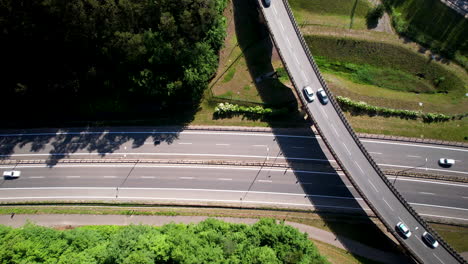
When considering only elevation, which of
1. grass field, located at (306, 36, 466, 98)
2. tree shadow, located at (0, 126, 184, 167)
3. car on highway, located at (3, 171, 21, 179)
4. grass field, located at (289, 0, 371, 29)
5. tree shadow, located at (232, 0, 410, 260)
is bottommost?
car on highway, located at (3, 171, 21, 179)

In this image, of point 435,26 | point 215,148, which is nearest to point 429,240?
point 215,148

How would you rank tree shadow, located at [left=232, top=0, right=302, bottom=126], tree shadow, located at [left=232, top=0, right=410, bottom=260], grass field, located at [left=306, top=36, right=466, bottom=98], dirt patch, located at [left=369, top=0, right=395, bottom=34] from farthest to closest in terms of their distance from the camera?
dirt patch, located at [left=369, top=0, right=395, bottom=34] < grass field, located at [left=306, top=36, right=466, bottom=98] < tree shadow, located at [left=232, top=0, right=302, bottom=126] < tree shadow, located at [left=232, top=0, right=410, bottom=260]

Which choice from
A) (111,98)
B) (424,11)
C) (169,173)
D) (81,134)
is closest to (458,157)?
(424,11)

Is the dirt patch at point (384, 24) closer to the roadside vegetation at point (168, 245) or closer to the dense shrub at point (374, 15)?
the dense shrub at point (374, 15)

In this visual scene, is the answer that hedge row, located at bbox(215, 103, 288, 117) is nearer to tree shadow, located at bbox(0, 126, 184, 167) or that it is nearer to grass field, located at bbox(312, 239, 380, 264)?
tree shadow, located at bbox(0, 126, 184, 167)

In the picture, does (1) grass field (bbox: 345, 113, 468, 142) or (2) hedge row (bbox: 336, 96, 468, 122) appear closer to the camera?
(1) grass field (bbox: 345, 113, 468, 142)

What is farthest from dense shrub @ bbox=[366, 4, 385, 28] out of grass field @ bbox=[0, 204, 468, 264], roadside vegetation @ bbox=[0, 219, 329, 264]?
roadside vegetation @ bbox=[0, 219, 329, 264]
